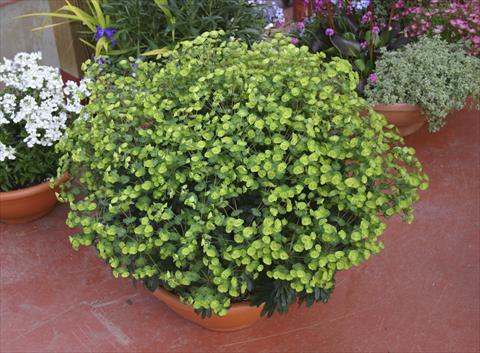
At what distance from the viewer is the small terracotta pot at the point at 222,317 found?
2.22m

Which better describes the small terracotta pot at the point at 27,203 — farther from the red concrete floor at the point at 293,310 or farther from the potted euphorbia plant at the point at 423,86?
the potted euphorbia plant at the point at 423,86

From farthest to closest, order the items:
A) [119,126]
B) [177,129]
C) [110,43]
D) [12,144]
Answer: [110,43] < [12,144] < [119,126] < [177,129]

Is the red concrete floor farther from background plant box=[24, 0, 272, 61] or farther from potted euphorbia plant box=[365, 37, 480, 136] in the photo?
background plant box=[24, 0, 272, 61]

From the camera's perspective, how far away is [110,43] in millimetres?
3404

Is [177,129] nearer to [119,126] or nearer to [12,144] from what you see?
[119,126]

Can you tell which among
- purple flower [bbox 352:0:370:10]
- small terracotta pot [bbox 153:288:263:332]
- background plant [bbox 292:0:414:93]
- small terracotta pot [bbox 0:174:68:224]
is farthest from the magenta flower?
small terracotta pot [bbox 153:288:263:332]

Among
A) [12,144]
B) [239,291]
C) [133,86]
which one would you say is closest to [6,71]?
[12,144]

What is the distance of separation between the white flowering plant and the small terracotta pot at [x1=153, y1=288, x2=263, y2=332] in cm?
98

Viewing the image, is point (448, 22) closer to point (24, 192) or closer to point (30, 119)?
point (30, 119)

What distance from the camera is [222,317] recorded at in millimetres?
2266

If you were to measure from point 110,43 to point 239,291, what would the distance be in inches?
75.2

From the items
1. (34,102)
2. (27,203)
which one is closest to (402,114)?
(34,102)

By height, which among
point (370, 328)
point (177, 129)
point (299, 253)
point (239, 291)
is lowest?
point (370, 328)

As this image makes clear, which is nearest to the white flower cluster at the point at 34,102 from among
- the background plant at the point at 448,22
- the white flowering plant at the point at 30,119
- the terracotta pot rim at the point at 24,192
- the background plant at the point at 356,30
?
the white flowering plant at the point at 30,119
